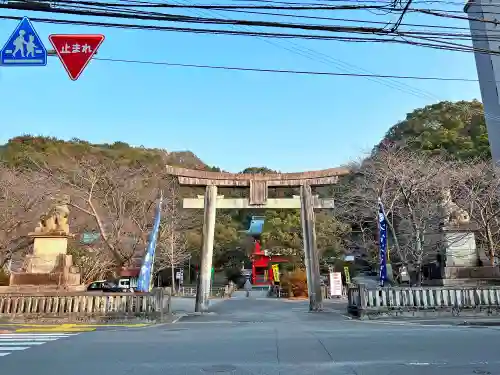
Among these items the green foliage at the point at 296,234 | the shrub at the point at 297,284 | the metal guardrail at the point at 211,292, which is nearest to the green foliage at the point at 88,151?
the metal guardrail at the point at 211,292

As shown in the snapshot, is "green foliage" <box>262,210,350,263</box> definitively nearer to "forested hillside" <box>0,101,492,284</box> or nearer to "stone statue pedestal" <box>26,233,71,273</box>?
"forested hillside" <box>0,101,492,284</box>

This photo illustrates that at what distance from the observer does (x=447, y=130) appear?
4488 centimetres

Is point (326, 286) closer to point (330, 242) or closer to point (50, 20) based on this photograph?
point (330, 242)

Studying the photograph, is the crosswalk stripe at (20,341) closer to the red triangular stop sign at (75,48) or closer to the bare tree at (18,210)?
the red triangular stop sign at (75,48)

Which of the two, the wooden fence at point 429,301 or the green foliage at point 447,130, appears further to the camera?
the green foliage at point 447,130

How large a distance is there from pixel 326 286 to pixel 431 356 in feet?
98.6

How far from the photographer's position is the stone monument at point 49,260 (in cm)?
1475

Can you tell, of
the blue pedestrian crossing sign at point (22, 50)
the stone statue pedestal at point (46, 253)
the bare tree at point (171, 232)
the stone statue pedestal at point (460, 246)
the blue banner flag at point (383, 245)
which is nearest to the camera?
the blue pedestrian crossing sign at point (22, 50)

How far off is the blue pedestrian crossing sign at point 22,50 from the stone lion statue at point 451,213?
1646cm

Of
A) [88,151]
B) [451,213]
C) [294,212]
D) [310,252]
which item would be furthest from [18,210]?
[88,151]

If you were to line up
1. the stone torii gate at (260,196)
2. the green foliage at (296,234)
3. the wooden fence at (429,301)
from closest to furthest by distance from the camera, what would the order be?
the wooden fence at (429,301), the stone torii gate at (260,196), the green foliage at (296,234)

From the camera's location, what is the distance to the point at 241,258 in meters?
58.0

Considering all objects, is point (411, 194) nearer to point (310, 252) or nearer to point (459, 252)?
point (459, 252)

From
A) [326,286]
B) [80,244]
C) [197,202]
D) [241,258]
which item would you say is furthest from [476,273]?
[241,258]
